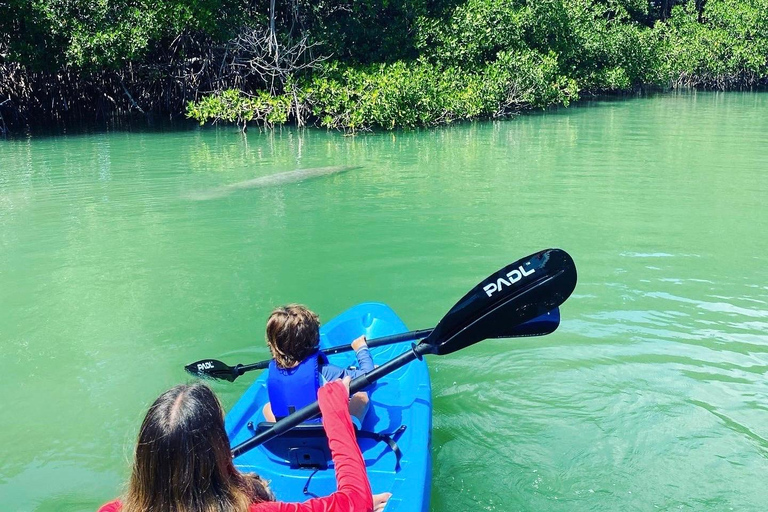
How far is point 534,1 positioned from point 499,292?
60.6 ft

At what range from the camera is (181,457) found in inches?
59.0

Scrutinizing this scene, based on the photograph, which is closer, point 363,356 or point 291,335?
point 291,335

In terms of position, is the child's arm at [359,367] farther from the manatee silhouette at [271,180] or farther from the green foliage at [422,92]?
the green foliage at [422,92]

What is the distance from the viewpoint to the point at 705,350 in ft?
14.7

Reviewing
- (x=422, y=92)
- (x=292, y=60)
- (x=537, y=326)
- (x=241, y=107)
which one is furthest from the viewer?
(x=292, y=60)

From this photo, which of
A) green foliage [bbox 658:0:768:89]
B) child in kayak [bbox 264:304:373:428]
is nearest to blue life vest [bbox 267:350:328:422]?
child in kayak [bbox 264:304:373:428]

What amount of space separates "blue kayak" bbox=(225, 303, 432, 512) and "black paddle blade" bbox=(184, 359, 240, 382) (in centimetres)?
31

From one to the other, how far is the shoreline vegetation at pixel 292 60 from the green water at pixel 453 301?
4.62 meters

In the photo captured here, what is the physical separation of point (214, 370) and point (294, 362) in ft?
4.13

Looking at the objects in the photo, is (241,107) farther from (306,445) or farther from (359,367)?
(306,445)

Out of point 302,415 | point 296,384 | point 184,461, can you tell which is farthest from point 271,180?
point 184,461

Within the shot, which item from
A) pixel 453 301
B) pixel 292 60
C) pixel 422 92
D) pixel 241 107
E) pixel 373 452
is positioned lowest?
pixel 373 452

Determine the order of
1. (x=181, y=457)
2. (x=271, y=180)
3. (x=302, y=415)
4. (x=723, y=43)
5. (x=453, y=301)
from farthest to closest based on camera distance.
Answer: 1. (x=723, y=43)
2. (x=271, y=180)
3. (x=453, y=301)
4. (x=302, y=415)
5. (x=181, y=457)

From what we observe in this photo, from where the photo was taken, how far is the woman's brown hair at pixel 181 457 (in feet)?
4.90
